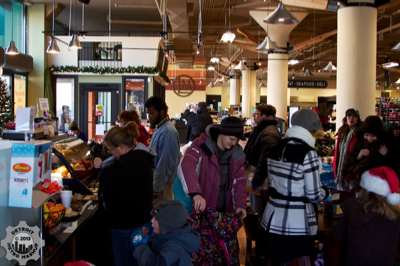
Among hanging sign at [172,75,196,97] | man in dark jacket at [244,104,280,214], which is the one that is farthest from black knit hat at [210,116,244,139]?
hanging sign at [172,75,196,97]

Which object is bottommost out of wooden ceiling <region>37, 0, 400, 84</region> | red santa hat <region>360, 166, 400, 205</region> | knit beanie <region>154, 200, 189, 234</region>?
knit beanie <region>154, 200, 189, 234</region>

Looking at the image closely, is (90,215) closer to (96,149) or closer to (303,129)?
(303,129)

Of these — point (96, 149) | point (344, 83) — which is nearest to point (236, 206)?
point (96, 149)

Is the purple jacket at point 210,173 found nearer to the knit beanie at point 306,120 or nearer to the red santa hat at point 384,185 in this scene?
the knit beanie at point 306,120

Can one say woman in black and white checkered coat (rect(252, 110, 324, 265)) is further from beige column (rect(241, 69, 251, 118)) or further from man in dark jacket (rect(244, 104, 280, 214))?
beige column (rect(241, 69, 251, 118))

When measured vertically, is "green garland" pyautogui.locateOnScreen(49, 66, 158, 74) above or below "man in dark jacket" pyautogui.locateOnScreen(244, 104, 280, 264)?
above

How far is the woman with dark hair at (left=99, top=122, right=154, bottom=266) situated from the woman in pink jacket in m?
0.33

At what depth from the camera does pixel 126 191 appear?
3.79 m

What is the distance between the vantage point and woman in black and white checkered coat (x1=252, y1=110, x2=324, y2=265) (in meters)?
3.91

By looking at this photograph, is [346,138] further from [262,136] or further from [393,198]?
[393,198]

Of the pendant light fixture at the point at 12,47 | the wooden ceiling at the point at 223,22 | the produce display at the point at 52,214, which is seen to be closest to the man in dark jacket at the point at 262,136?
the produce display at the point at 52,214

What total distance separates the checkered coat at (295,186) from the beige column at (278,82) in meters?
15.8

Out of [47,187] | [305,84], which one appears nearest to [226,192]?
[47,187]

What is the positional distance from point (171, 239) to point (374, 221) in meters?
1.24
